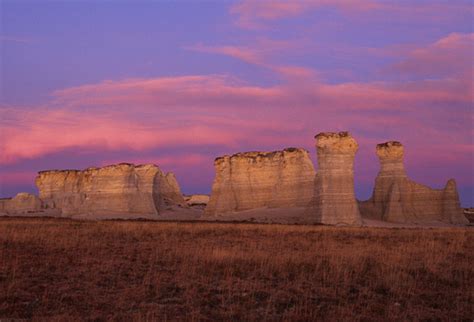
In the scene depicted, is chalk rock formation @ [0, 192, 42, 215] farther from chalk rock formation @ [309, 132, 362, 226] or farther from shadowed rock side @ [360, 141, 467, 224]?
shadowed rock side @ [360, 141, 467, 224]

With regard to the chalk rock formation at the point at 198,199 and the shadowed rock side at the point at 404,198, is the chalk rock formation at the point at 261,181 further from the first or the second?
the chalk rock formation at the point at 198,199

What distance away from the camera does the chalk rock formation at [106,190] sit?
78.6 metres

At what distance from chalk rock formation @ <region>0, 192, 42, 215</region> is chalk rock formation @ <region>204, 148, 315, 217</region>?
109ft

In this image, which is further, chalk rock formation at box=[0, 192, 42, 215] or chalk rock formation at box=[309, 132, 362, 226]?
chalk rock formation at box=[0, 192, 42, 215]

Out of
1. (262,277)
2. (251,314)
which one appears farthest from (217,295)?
(262,277)

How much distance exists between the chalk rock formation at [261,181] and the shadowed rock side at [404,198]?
830 centimetres

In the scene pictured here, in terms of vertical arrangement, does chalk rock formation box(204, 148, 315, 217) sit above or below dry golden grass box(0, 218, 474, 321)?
above

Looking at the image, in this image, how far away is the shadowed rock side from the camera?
59906 mm

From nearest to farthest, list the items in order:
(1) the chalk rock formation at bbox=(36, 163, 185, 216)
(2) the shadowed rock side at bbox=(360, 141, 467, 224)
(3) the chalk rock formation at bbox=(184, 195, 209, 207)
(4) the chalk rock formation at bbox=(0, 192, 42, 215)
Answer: (2) the shadowed rock side at bbox=(360, 141, 467, 224) < (1) the chalk rock formation at bbox=(36, 163, 185, 216) < (4) the chalk rock formation at bbox=(0, 192, 42, 215) < (3) the chalk rock formation at bbox=(184, 195, 209, 207)

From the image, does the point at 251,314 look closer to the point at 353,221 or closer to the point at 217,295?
the point at 217,295

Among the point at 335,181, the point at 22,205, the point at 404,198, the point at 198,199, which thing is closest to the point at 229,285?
the point at 335,181

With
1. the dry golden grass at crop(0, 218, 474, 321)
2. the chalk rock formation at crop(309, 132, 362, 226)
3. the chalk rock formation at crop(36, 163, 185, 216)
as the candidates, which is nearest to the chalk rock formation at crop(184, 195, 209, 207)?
the chalk rock formation at crop(36, 163, 185, 216)

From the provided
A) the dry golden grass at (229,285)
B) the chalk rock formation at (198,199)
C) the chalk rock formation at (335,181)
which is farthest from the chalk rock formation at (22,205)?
the dry golden grass at (229,285)

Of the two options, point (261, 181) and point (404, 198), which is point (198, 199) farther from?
point (404, 198)
